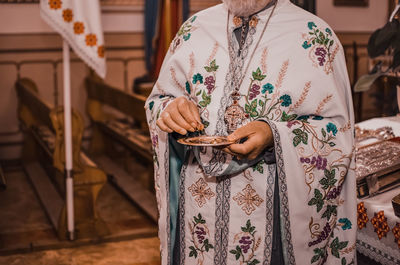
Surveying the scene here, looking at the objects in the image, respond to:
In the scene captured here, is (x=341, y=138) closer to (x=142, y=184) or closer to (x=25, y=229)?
(x=25, y=229)

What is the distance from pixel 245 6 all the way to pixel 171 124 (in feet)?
1.52

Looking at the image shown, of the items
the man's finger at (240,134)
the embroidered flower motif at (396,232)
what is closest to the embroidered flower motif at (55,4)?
the man's finger at (240,134)

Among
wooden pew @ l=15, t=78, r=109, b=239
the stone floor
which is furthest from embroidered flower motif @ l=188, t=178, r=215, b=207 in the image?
wooden pew @ l=15, t=78, r=109, b=239

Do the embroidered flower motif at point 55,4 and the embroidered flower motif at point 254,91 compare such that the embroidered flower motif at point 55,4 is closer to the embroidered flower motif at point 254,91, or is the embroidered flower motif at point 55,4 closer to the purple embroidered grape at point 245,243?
the embroidered flower motif at point 254,91

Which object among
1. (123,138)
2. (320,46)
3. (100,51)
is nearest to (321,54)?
(320,46)

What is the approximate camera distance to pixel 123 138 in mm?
5691

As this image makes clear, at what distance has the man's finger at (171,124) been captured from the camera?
1.72 metres

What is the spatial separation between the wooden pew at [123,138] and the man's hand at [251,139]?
297 centimetres

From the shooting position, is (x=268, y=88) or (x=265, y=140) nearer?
(x=265, y=140)

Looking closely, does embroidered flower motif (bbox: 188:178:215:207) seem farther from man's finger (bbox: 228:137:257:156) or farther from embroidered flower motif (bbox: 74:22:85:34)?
embroidered flower motif (bbox: 74:22:85:34)

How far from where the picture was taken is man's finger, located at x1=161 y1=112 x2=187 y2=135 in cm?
172

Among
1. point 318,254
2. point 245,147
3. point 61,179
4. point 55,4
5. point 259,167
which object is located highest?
point 55,4

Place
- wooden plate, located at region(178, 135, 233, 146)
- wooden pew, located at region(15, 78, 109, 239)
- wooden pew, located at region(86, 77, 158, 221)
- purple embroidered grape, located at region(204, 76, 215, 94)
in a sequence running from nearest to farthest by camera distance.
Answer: wooden plate, located at region(178, 135, 233, 146) < purple embroidered grape, located at region(204, 76, 215, 94) < wooden pew, located at region(15, 78, 109, 239) < wooden pew, located at region(86, 77, 158, 221)

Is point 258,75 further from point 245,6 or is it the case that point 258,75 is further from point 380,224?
point 380,224
